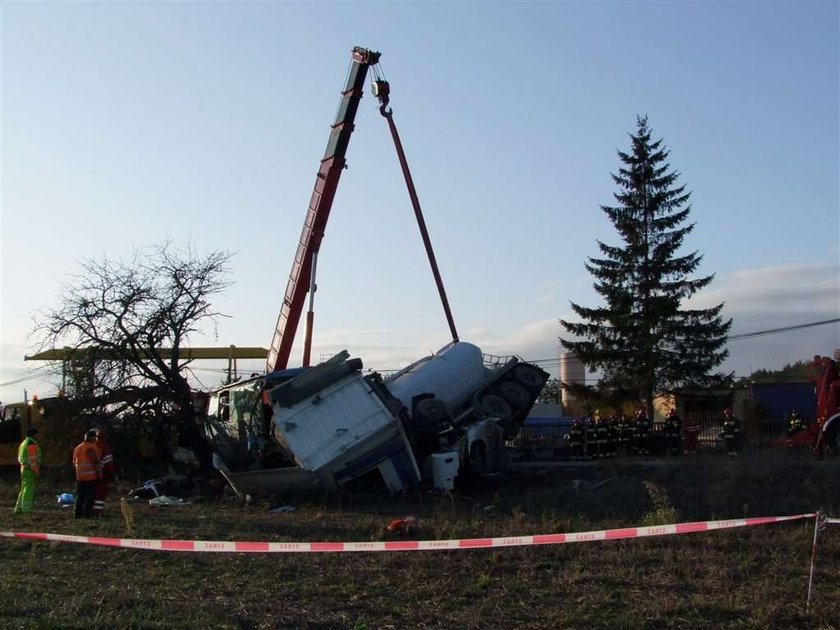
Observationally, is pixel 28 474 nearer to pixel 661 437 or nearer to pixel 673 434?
pixel 661 437

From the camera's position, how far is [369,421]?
50.2 feet

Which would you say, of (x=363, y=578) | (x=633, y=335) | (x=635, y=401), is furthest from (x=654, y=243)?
(x=363, y=578)

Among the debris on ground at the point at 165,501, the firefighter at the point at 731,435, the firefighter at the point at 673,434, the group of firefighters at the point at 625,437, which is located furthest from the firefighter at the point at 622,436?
the debris on ground at the point at 165,501

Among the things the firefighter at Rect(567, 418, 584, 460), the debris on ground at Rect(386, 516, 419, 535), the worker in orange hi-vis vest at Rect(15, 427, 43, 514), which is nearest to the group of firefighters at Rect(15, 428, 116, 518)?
the worker in orange hi-vis vest at Rect(15, 427, 43, 514)

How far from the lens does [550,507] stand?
13.2 m

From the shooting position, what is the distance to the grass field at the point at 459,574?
22.3 feet

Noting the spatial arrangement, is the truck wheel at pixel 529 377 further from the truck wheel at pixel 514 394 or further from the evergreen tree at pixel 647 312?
the evergreen tree at pixel 647 312

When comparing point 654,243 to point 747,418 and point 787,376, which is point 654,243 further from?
point 787,376

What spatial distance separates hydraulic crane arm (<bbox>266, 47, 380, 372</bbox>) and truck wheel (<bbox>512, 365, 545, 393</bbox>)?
5.36 m

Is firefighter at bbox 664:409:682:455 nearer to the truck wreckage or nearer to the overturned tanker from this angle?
the truck wreckage

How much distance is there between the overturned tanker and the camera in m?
15.0

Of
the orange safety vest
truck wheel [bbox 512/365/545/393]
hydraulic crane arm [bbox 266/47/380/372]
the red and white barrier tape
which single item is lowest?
the red and white barrier tape

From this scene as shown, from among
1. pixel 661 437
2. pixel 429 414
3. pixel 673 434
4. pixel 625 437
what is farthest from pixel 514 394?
pixel 673 434

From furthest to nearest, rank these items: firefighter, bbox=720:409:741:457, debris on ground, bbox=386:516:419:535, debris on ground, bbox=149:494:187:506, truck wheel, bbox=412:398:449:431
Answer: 1. firefighter, bbox=720:409:741:457
2. truck wheel, bbox=412:398:449:431
3. debris on ground, bbox=149:494:187:506
4. debris on ground, bbox=386:516:419:535
